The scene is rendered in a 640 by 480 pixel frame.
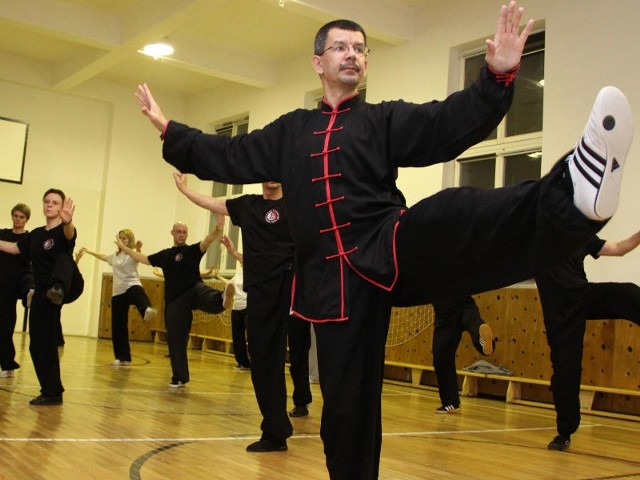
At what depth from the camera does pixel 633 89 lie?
758cm

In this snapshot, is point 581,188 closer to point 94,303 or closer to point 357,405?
point 357,405

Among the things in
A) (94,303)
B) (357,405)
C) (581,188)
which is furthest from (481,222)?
(94,303)

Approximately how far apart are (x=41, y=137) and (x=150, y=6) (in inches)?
191

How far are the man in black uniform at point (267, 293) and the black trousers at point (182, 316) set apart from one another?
2624 mm

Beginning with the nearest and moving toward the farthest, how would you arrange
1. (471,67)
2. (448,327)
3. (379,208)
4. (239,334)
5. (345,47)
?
(379,208) < (345,47) < (448,327) < (239,334) < (471,67)

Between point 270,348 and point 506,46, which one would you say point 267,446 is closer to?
point 270,348

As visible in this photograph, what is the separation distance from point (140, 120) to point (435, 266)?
45.9ft

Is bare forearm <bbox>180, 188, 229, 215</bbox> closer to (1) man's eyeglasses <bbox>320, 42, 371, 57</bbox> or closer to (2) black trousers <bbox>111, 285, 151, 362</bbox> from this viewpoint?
(1) man's eyeglasses <bbox>320, 42, 371, 57</bbox>

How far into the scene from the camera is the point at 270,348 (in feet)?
13.8

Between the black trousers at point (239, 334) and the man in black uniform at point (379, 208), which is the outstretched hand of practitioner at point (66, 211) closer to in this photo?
the man in black uniform at point (379, 208)

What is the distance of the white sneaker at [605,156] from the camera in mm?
1759

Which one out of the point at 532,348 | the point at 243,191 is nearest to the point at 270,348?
the point at 532,348

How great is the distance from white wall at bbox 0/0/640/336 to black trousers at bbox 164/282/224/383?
3.84 meters

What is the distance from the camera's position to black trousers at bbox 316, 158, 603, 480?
6.23 ft
